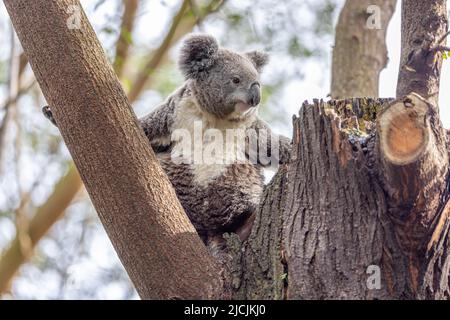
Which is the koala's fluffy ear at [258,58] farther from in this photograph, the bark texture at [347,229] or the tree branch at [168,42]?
the bark texture at [347,229]

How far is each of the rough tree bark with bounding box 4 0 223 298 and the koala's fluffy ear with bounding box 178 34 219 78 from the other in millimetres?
1965

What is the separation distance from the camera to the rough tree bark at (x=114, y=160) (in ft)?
11.0

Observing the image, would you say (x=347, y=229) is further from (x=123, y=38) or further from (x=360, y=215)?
(x=123, y=38)

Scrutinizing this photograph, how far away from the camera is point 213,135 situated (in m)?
5.28

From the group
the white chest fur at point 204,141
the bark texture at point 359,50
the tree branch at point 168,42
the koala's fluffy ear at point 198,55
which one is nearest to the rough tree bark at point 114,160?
the white chest fur at point 204,141

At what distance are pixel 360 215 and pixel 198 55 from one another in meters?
2.70

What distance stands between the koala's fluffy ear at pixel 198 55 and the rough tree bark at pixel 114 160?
77.3 inches

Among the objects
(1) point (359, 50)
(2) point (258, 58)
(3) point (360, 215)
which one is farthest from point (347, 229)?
(1) point (359, 50)

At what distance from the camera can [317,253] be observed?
3.27 meters

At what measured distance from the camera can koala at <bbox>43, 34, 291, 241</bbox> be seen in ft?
15.3

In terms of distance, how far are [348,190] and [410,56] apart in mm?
947

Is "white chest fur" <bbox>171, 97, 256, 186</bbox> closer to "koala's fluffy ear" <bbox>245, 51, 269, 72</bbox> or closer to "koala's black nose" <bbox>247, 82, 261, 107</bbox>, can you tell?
"koala's black nose" <bbox>247, 82, 261, 107</bbox>

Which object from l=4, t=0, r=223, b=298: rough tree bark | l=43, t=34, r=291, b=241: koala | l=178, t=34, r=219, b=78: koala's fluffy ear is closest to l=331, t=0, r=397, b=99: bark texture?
l=43, t=34, r=291, b=241: koala

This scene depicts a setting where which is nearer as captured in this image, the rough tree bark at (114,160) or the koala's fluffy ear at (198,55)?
the rough tree bark at (114,160)
